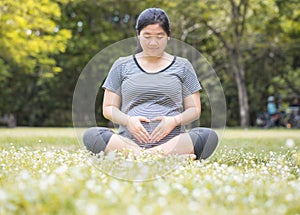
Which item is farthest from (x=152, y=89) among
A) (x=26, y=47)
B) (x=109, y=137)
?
(x=26, y=47)

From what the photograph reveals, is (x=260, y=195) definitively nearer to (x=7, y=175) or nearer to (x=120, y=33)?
(x=7, y=175)

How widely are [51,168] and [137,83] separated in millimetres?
1312

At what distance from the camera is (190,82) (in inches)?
231

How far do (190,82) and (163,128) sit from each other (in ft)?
2.12

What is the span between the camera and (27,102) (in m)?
30.0

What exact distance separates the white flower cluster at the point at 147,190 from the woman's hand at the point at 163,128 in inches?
17.8

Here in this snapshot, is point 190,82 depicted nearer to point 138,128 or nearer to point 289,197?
point 138,128

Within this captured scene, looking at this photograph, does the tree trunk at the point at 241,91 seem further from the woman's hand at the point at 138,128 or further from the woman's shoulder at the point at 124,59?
the woman's hand at the point at 138,128

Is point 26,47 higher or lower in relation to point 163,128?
lower

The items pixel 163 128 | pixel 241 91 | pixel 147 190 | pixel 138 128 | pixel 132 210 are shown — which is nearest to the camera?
pixel 132 210

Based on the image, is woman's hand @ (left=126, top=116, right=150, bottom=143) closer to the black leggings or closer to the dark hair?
the black leggings

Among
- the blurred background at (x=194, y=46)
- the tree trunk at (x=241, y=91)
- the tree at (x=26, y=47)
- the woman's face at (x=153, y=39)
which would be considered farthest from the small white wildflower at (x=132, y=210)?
the tree trunk at (x=241, y=91)

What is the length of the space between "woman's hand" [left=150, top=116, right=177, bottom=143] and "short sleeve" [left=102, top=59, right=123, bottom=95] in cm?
61

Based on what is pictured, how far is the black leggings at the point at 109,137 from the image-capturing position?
19.5 ft
